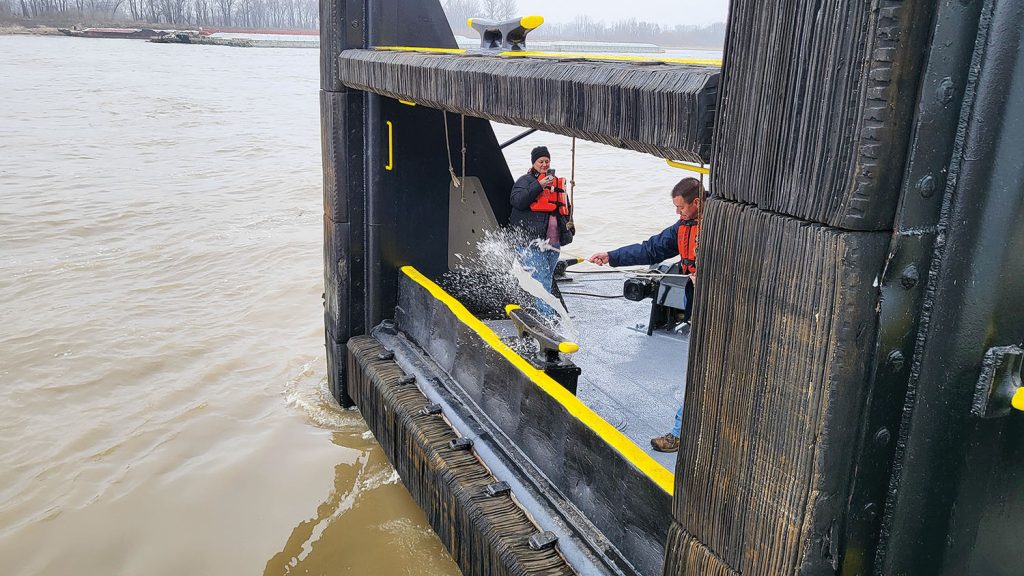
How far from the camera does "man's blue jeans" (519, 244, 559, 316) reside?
5387 mm

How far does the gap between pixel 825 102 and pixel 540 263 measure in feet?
13.5

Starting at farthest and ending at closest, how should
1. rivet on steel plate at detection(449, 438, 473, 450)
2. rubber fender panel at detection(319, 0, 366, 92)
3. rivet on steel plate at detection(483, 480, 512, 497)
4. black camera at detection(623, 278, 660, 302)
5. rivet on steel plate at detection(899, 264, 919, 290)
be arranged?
black camera at detection(623, 278, 660, 302) < rubber fender panel at detection(319, 0, 366, 92) < rivet on steel plate at detection(449, 438, 473, 450) < rivet on steel plate at detection(483, 480, 512, 497) < rivet on steel plate at detection(899, 264, 919, 290)

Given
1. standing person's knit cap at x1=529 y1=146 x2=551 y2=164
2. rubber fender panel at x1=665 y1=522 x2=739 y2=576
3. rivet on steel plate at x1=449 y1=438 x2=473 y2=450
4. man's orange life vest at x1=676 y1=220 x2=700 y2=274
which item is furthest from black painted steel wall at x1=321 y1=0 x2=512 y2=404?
rubber fender panel at x1=665 y1=522 x2=739 y2=576

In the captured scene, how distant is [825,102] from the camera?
1.40m

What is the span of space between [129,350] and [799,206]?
21.2 feet

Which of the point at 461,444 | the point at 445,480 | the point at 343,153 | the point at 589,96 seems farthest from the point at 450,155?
the point at 589,96

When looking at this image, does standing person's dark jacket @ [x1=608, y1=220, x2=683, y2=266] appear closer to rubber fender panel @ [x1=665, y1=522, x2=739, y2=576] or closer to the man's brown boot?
the man's brown boot

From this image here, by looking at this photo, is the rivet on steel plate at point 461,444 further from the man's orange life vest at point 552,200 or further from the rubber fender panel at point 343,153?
the man's orange life vest at point 552,200

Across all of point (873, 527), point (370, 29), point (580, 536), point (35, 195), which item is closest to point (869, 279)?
point (873, 527)

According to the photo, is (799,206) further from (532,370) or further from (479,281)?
(479,281)

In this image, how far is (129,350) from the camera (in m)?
6.81

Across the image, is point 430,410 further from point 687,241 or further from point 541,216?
point 541,216

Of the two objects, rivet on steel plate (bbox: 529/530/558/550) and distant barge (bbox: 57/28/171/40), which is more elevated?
distant barge (bbox: 57/28/171/40)

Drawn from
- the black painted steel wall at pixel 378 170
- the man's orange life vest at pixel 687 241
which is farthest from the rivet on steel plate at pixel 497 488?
the black painted steel wall at pixel 378 170
